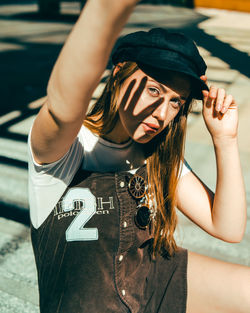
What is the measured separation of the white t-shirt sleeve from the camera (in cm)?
102

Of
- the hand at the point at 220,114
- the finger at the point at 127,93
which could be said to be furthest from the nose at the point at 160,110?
the hand at the point at 220,114

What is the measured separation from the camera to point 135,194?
1220 millimetres

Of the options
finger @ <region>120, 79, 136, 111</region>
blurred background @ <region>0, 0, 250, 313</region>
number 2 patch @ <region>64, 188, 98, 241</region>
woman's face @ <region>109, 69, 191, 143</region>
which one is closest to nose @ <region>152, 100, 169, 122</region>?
woman's face @ <region>109, 69, 191, 143</region>

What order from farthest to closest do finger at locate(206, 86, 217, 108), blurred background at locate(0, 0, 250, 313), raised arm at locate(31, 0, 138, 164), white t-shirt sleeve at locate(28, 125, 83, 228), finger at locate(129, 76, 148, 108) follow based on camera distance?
blurred background at locate(0, 0, 250, 313) → finger at locate(206, 86, 217, 108) → finger at locate(129, 76, 148, 108) → white t-shirt sleeve at locate(28, 125, 83, 228) → raised arm at locate(31, 0, 138, 164)

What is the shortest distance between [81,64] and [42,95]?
4420mm

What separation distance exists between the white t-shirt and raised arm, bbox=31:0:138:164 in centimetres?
22

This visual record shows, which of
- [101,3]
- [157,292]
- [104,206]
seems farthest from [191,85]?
[157,292]

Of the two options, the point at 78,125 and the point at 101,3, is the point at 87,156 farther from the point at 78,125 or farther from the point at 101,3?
the point at 101,3

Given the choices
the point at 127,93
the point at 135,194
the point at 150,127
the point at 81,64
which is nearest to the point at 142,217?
the point at 135,194

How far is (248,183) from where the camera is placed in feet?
9.73

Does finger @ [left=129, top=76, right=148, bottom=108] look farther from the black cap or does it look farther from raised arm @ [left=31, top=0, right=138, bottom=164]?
raised arm @ [left=31, top=0, right=138, bottom=164]

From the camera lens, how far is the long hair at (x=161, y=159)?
1282 millimetres

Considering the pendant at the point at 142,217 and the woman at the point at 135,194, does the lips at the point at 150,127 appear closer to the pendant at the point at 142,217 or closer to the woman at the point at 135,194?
the woman at the point at 135,194

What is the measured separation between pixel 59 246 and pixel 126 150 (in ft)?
1.41
